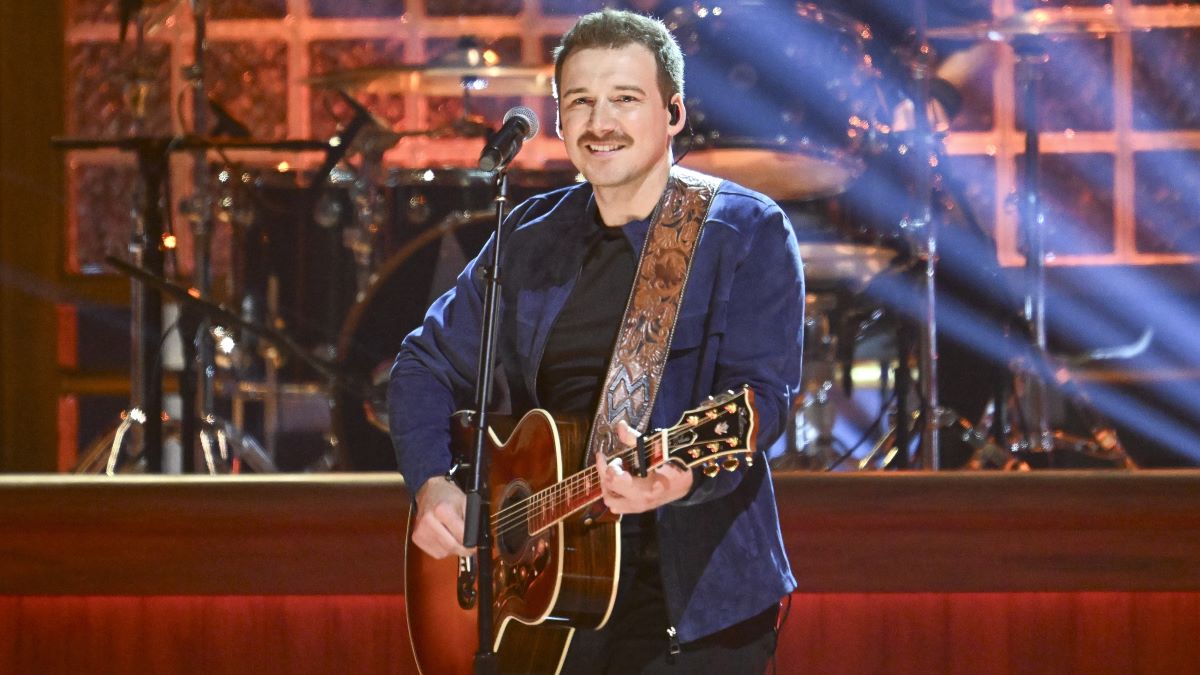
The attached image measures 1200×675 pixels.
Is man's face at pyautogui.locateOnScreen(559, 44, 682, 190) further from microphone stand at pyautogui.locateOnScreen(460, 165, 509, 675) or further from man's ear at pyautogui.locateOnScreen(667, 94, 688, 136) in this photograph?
microphone stand at pyautogui.locateOnScreen(460, 165, 509, 675)

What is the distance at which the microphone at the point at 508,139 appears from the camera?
2262 mm

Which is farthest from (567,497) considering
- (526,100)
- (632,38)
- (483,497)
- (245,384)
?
(526,100)

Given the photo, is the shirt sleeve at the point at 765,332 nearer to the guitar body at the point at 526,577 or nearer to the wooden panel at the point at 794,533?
the guitar body at the point at 526,577

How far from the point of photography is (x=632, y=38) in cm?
221

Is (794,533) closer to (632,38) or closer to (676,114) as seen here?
(676,114)

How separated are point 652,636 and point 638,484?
31cm

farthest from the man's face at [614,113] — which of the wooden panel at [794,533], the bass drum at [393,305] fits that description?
the bass drum at [393,305]

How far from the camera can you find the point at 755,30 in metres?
4.45

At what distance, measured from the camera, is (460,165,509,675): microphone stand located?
221cm

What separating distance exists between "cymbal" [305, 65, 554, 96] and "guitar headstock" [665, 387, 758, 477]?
3.01m

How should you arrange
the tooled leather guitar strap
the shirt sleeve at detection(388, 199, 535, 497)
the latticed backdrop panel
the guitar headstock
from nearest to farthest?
the guitar headstock → the tooled leather guitar strap → the shirt sleeve at detection(388, 199, 535, 497) → the latticed backdrop panel

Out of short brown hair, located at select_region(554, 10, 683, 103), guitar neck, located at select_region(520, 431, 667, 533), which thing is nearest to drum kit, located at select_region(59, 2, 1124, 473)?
short brown hair, located at select_region(554, 10, 683, 103)

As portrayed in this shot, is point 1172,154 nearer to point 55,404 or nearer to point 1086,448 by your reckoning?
point 1086,448

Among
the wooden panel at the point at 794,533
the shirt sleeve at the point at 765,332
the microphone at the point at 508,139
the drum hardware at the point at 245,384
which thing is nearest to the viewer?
the shirt sleeve at the point at 765,332
